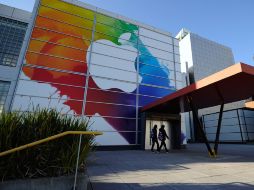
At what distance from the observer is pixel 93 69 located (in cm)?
1518

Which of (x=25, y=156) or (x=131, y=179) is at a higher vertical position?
(x=25, y=156)

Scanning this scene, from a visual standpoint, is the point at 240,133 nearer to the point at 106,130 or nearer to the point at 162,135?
the point at 162,135

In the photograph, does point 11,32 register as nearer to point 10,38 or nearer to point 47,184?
point 10,38

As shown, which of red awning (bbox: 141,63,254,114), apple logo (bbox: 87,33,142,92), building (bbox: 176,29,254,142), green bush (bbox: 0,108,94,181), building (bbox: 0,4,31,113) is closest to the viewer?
green bush (bbox: 0,108,94,181)

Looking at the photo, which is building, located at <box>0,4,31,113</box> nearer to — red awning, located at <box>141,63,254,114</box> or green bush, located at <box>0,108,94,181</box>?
green bush, located at <box>0,108,94,181</box>

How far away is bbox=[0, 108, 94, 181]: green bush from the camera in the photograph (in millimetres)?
3498

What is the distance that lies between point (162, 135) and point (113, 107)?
477 cm

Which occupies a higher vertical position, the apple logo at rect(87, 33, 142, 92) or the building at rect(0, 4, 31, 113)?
the building at rect(0, 4, 31, 113)

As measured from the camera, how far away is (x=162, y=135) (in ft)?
41.6

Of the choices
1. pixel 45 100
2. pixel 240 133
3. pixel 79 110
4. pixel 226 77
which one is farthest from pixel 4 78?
pixel 240 133

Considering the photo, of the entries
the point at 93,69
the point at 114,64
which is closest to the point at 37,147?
the point at 93,69

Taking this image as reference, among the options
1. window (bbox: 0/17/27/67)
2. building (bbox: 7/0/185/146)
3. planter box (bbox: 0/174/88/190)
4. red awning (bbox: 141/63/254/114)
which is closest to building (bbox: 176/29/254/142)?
building (bbox: 7/0/185/146)

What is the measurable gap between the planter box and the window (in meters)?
18.9

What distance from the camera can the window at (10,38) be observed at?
18.9 meters
